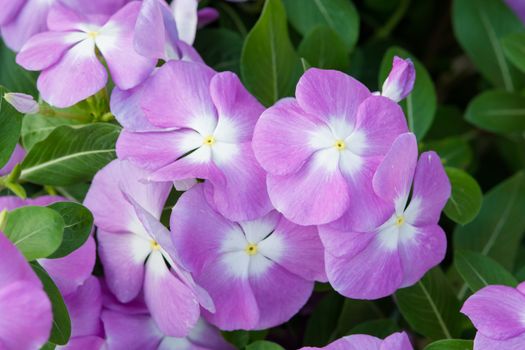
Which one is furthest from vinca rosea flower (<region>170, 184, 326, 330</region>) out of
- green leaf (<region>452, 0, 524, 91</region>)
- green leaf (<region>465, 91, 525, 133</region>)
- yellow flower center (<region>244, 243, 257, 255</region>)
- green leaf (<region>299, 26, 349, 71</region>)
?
green leaf (<region>452, 0, 524, 91</region>)

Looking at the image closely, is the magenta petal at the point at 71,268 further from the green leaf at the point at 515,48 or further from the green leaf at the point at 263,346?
the green leaf at the point at 515,48

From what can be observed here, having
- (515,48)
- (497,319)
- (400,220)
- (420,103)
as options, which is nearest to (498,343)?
(497,319)

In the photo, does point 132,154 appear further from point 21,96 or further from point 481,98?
point 481,98

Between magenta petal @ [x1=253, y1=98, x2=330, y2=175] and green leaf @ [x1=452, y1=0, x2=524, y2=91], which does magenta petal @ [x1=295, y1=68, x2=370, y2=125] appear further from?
green leaf @ [x1=452, y1=0, x2=524, y2=91]

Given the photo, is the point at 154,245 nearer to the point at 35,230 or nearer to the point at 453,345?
the point at 35,230

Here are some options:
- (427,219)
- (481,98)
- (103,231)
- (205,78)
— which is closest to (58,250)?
(103,231)
